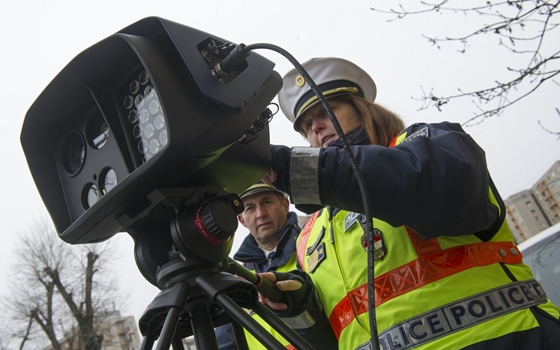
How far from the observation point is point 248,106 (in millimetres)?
968

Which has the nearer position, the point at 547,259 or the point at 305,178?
the point at 305,178

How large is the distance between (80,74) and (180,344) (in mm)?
583

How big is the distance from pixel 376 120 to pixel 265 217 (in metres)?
1.33

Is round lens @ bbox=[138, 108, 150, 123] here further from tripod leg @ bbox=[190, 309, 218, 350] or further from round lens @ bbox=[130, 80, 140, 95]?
tripod leg @ bbox=[190, 309, 218, 350]

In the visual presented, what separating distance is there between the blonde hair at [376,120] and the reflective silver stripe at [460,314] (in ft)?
2.06

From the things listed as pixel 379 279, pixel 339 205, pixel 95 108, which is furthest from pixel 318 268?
pixel 95 108

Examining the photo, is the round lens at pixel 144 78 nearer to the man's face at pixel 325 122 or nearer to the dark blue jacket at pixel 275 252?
the man's face at pixel 325 122

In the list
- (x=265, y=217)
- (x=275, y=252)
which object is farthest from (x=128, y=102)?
(x=265, y=217)

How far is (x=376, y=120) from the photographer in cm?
171

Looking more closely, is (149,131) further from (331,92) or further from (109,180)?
(331,92)

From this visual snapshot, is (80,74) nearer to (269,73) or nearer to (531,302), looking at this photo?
(269,73)

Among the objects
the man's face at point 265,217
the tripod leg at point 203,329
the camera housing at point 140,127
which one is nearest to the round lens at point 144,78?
the camera housing at point 140,127

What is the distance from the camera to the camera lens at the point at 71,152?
1.09 m

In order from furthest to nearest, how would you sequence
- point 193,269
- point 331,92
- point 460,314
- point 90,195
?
point 331,92 → point 460,314 → point 90,195 → point 193,269
